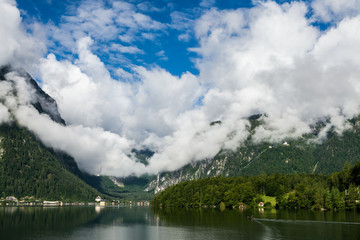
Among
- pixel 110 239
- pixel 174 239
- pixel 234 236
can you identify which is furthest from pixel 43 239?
pixel 234 236

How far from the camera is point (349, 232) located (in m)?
84.8

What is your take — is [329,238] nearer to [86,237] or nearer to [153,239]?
[153,239]

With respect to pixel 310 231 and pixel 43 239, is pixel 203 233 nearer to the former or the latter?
pixel 310 231

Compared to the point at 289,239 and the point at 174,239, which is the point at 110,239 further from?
the point at 289,239

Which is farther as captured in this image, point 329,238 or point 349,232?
point 349,232

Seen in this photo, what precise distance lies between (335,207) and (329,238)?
132m

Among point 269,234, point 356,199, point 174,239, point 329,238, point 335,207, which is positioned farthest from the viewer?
point 335,207

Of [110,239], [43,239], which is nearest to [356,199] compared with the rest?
[110,239]

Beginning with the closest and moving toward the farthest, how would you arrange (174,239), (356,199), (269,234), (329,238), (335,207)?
(329,238) → (174,239) → (269,234) → (356,199) → (335,207)

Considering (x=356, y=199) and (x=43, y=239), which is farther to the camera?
(x=356, y=199)

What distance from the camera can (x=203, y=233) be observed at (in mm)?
92562

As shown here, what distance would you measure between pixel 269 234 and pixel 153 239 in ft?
106

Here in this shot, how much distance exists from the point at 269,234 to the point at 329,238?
16.3 meters

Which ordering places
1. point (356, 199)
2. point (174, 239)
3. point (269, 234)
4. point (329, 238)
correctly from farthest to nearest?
point (356, 199) → point (269, 234) → point (174, 239) → point (329, 238)
